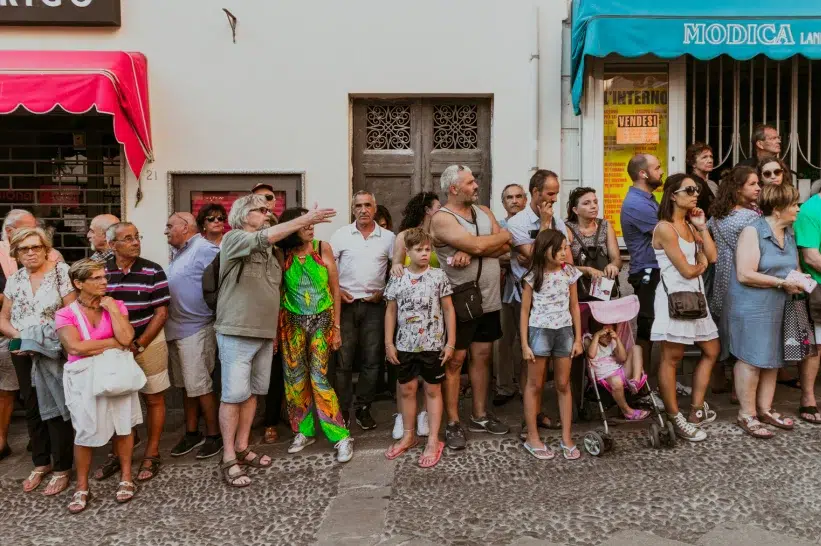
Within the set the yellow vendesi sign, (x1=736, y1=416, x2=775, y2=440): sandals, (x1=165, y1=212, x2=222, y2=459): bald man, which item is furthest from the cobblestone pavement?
the yellow vendesi sign

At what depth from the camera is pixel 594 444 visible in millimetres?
4547

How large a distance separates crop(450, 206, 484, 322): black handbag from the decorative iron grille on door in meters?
3.63

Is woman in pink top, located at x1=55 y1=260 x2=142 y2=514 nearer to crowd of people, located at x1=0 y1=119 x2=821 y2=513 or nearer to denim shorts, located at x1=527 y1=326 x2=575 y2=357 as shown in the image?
crowd of people, located at x1=0 y1=119 x2=821 y2=513

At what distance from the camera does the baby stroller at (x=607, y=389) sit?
459 cm

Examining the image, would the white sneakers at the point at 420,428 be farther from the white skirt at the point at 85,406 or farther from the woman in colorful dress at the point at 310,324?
the white skirt at the point at 85,406

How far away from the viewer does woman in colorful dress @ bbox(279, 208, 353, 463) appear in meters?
4.79

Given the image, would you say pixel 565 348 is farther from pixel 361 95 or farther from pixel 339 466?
pixel 361 95

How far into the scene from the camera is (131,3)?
21.5 feet

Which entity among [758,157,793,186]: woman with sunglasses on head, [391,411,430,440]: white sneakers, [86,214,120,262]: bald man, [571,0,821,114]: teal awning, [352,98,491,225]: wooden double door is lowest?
[391,411,430,440]: white sneakers

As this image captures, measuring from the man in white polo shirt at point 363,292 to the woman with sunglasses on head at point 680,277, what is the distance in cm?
218

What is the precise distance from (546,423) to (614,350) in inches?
31.1

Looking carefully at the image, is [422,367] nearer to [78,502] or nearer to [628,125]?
[78,502]

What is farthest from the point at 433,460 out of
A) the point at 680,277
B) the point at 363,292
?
the point at 680,277

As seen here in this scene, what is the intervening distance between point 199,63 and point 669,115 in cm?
490
